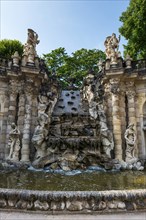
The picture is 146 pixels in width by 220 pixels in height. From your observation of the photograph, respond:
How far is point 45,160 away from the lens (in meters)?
11.0

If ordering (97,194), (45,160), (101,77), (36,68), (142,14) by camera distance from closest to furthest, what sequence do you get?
1. (97,194)
2. (45,160)
3. (36,68)
4. (101,77)
5. (142,14)

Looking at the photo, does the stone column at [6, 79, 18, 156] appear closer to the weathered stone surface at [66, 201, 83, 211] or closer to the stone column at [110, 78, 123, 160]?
the stone column at [110, 78, 123, 160]

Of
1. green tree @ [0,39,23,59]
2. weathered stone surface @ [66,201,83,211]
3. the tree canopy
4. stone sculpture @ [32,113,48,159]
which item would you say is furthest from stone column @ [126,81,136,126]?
green tree @ [0,39,23,59]

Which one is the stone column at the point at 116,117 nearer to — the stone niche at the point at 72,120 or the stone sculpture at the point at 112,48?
the stone niche at the point at 72,120

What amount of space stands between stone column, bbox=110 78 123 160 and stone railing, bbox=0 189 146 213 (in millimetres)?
6834

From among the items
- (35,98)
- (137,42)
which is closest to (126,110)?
(35,98)

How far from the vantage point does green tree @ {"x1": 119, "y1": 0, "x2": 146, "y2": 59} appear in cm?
2009

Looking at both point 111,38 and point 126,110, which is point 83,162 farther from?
point 111,38

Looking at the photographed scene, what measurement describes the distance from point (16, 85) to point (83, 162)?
5833mm

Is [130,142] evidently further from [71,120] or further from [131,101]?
[71,120]

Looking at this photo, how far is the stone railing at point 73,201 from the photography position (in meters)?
4.95

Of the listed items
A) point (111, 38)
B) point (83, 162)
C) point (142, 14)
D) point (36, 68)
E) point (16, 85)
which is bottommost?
point (83, 162)

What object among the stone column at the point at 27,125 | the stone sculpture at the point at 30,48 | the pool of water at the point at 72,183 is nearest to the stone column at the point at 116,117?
the pool of water at the point at 72,183

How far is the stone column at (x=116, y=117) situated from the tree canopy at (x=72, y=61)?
49.2 feet
